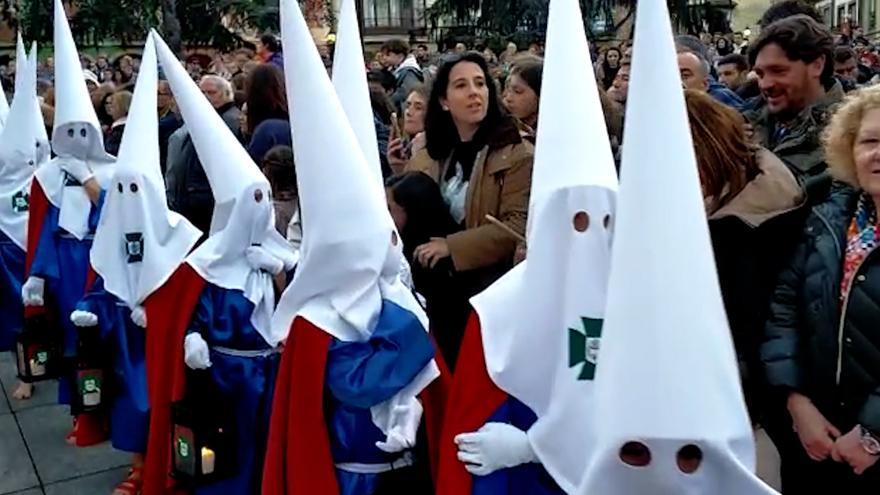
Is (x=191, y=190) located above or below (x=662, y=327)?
below

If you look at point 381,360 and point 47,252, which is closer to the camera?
point 381,360

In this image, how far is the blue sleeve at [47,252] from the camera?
5.18 m

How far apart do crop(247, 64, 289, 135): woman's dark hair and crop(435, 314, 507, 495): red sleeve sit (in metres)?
2.97

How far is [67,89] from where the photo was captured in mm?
5012

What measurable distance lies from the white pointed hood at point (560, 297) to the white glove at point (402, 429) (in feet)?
1.82

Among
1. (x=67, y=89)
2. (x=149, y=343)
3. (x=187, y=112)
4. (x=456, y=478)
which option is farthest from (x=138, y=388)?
(x=456, y=478)

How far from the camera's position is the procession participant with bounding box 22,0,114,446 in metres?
5.03

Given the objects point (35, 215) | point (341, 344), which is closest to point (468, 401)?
point (341, 344)

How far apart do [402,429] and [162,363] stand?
58.7 inches

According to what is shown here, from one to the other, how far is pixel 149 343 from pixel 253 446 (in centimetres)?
66

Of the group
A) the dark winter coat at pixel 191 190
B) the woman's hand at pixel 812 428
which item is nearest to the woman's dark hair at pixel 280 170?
the dark winter coat at pixel 191 190

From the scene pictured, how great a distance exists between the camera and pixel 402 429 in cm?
287

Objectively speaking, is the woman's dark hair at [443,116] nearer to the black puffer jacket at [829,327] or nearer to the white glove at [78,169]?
the black puffer jacket at [829,327]

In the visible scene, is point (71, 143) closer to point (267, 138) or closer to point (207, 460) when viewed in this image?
point (267, 138)
